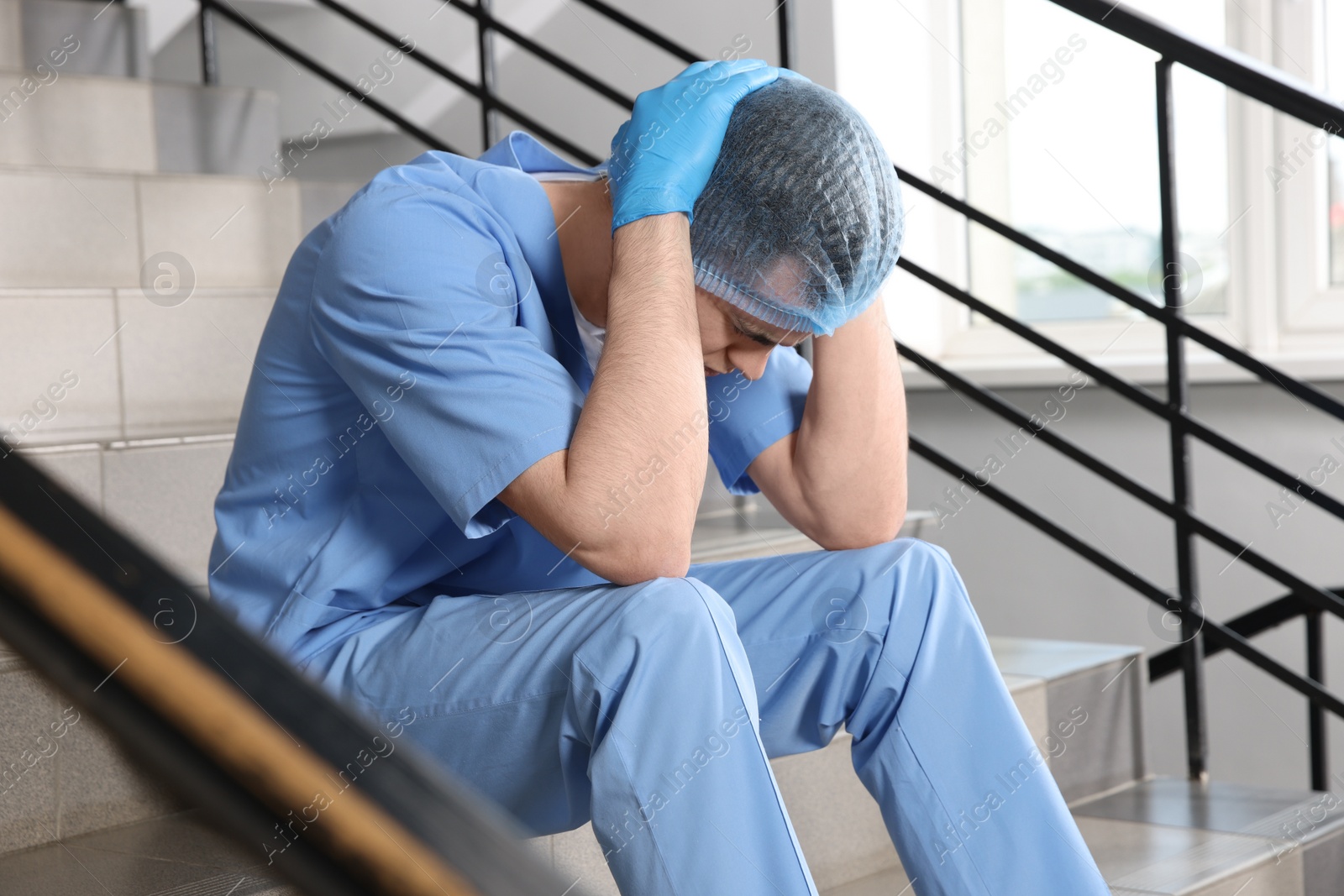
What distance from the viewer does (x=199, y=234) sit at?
158cm

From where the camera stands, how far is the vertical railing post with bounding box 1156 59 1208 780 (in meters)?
1.29

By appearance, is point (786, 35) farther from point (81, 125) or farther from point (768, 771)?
point (768, 771)

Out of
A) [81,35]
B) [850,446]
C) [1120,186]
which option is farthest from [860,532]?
[1120,186]

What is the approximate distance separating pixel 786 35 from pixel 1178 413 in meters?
0.65

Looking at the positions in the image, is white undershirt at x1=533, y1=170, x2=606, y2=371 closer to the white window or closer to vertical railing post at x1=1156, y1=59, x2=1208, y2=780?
vertical railing post at x1=1156, y1=59, x2=1208, y2=780

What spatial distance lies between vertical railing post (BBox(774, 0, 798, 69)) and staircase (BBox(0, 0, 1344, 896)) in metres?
0.58

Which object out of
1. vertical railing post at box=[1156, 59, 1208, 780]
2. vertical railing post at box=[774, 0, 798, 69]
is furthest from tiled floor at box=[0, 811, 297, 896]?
vertical railing post at box=[774, 0, 798, 69]

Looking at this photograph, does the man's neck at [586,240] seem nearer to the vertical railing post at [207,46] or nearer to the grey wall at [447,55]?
the vertical railing post at [207,46]

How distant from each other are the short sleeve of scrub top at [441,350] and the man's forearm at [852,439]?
283 mm

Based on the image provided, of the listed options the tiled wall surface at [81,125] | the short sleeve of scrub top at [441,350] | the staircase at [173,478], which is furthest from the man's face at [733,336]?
the tiled wall surface at [81,125]

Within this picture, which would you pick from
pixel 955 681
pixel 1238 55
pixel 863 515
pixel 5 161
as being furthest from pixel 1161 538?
pixel 5 161

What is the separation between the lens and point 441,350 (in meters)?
0.75

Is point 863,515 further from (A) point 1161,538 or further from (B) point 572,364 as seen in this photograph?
(A) point 1161,538

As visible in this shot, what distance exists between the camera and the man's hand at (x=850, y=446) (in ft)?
3.24
